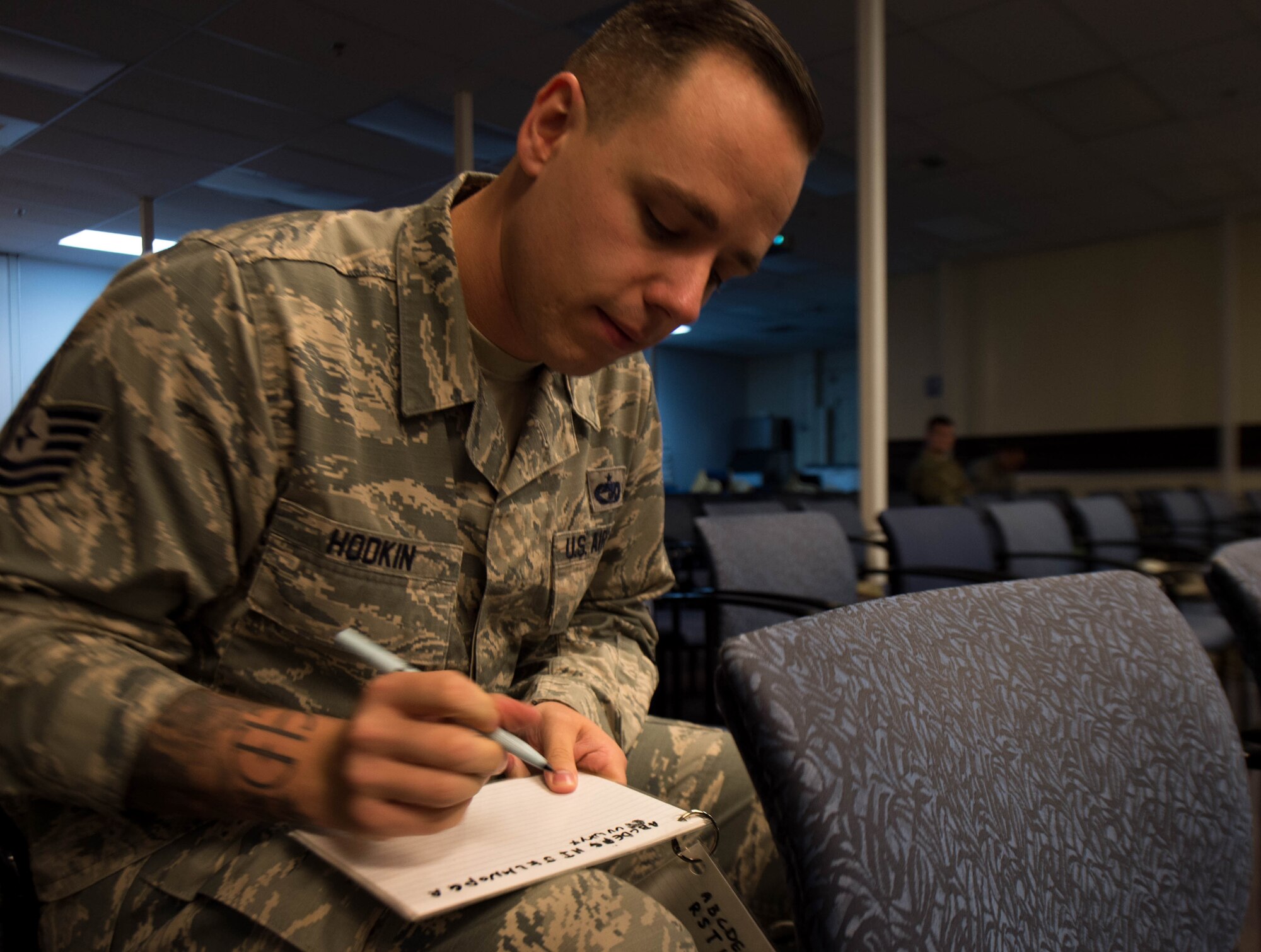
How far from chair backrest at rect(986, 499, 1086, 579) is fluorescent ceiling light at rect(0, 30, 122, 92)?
507 cm

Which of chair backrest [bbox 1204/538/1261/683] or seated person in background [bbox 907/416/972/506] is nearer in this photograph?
chair backrest [bbox 1204/538/1261/683]

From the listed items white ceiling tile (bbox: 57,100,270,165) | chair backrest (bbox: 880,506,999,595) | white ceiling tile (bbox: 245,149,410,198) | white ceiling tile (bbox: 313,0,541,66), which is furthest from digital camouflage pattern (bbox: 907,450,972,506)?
white ceiling tile (bbox: 57,100,270,165)

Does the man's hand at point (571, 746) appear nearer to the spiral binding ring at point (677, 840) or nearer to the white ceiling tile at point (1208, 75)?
the spiral binding ring at point (677, 840)

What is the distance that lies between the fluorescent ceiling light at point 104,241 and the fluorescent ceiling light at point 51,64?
2.82 m

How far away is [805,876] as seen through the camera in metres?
0.43

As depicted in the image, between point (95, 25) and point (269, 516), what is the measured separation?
15.7ft

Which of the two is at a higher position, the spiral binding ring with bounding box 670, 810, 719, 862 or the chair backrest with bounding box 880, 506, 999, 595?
the chair backrest with bounding box 880, 506, 999, 595

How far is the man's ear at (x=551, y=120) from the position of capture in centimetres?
79

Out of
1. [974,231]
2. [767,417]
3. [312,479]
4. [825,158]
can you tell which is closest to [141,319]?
[312,479]

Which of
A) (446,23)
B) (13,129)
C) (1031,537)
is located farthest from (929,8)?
(13,129)

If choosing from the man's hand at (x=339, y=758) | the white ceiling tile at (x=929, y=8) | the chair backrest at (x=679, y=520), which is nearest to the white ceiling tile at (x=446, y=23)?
the white ceiling tile at (x=929, y=8)

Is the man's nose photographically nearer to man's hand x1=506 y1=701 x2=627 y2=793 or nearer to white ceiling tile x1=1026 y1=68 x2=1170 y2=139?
man's hand x1=506 y1=701 x2=627 y2=793

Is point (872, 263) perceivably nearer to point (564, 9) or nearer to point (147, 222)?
point (564, 9)

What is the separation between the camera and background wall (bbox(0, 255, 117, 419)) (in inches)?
337
